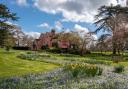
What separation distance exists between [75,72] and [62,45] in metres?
84.1

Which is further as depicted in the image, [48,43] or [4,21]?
[48,43]

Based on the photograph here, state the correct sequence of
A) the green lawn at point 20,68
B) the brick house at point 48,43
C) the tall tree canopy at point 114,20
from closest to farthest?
the green lawn at point 20,68, the tall tree canopy at point 114,20, the brick house at point 48,43

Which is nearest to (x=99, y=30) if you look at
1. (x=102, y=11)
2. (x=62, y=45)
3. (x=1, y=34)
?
(x=102, y=11)

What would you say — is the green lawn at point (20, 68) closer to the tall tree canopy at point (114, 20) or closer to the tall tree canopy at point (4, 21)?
the tall tree canopy at point (4, 21)

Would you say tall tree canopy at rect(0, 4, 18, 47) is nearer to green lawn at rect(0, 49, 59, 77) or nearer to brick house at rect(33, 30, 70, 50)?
green lawn at rect(0, 49, 59, 77)

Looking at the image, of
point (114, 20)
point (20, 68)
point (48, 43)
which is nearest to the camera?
point (20, 68)

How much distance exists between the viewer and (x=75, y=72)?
52.5 ft

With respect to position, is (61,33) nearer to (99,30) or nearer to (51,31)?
(51,31)

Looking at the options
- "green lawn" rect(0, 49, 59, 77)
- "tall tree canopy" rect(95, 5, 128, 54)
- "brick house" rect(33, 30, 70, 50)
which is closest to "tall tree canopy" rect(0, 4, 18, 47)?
"green lawn" rect(0, 49, 59, 77)

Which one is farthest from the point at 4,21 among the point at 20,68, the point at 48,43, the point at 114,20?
the point at 48,43

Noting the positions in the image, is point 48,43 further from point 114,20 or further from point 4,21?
point 4,21

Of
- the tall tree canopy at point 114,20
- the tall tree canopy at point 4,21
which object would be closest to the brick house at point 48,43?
the tall tree canopy at point 114,20

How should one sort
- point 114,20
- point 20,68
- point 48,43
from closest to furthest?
Answer: point 20,68 → point 114,20 → point 48,43

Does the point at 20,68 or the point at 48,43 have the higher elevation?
the point at 48,43
